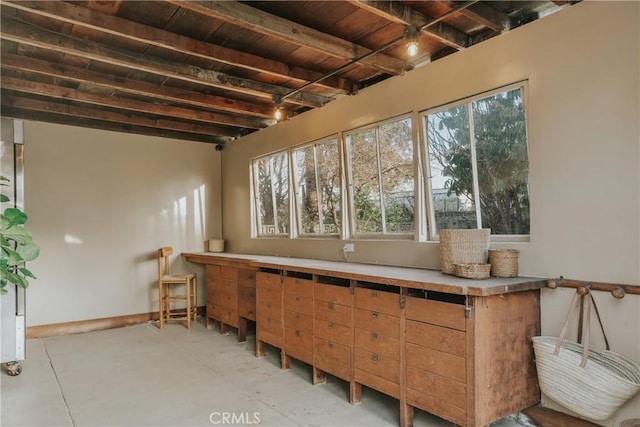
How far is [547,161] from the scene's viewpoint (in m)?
2.84

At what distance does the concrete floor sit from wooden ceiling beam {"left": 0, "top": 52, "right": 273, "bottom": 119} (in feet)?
9.39

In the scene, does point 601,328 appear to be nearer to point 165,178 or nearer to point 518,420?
point 518,420

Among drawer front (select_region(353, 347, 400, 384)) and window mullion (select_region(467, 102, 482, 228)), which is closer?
drawer front (select_region(353, 347, 400, 384))

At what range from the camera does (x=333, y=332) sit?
11.2 feet

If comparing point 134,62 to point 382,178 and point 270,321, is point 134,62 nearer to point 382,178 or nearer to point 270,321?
point 382,178

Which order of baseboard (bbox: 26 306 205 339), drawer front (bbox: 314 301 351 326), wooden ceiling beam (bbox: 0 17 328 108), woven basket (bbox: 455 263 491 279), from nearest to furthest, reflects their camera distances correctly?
woven basket (bbox: 455 263 491 279) < wooden ceiling beam (bbox: 0 17 328 108) < drawer front (bbox: 314 301 351 326) < baseboard (bbox: 26 306 205 339)

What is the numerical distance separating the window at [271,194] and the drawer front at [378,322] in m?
2.66

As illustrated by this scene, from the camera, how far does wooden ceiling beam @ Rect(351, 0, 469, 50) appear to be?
2.83 metres

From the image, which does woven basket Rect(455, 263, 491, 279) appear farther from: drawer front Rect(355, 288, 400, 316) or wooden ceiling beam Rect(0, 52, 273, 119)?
wooden ceiling beam Rect(0, 52, 273, 119)

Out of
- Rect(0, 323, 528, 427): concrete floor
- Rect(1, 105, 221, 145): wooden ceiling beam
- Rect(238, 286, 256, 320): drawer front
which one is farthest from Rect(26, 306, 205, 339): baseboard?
Rect(1, 105, 221, 145): wooden ceiling beam

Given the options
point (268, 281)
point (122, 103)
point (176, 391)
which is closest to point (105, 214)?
point (122, 103)

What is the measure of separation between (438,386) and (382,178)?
7.14 feet

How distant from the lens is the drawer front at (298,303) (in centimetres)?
372

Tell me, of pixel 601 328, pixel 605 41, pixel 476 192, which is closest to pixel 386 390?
pixel 601 328
